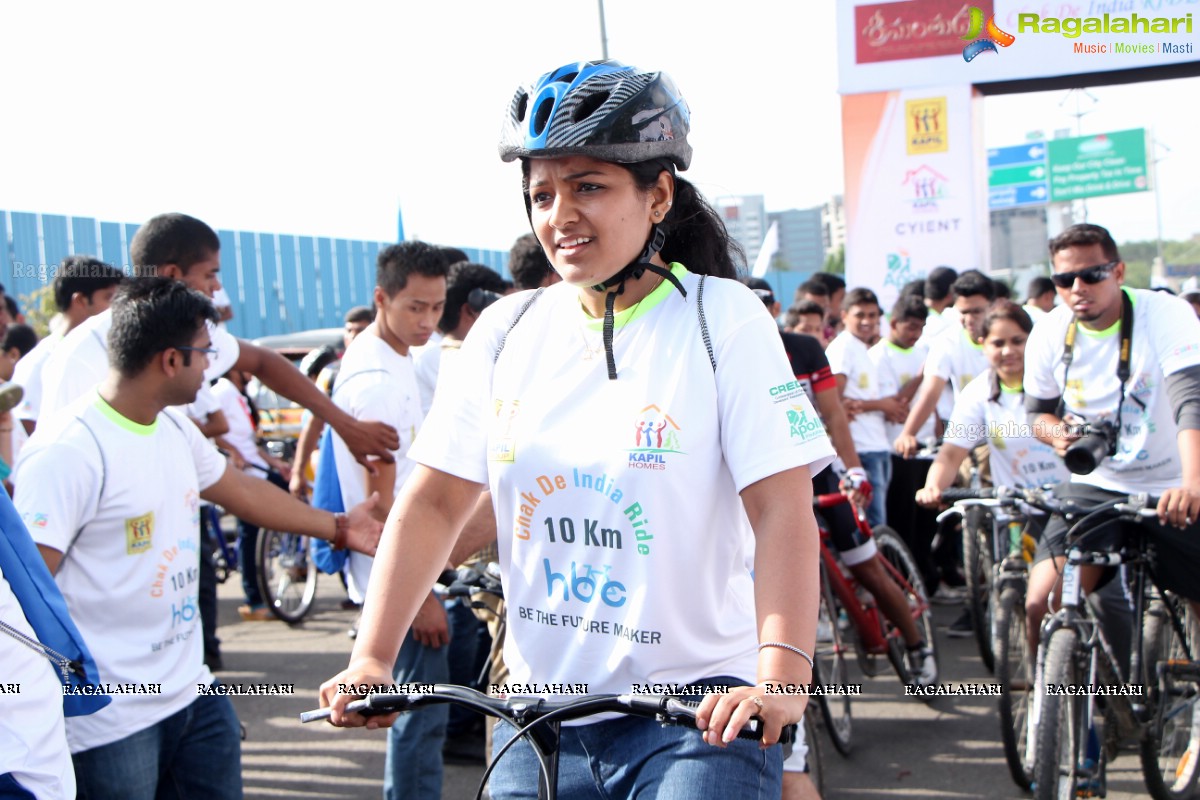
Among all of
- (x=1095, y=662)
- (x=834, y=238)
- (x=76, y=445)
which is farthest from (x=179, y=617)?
(x=834, y=238)

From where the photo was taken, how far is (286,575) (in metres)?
9.10

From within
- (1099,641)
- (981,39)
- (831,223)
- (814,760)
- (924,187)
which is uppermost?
(831,223)

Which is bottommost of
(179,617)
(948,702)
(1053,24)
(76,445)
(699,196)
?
(948,702)

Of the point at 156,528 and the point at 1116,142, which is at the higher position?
the point at 1116,142

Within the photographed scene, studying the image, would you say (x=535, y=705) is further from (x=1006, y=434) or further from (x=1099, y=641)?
(x=1006, y=434)

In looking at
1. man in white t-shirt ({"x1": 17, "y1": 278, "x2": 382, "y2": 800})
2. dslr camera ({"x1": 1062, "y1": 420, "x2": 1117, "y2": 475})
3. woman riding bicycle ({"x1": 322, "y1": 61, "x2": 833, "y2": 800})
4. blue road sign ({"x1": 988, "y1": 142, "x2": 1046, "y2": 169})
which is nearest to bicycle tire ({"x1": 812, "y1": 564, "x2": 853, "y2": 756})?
dslr camera ({"x1": 1062, "y1": 420, "x2": 1117, "y2": 475})

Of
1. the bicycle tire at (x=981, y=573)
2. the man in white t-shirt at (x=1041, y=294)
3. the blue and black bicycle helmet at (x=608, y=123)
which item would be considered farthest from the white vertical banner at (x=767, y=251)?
the blue and black bicycle helmet at (x=608, y=123)

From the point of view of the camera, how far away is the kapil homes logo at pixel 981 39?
46.2 ft

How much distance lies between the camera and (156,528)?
3414mm

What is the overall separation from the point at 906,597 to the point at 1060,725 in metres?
1.93

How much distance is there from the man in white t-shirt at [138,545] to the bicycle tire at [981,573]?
4956mm

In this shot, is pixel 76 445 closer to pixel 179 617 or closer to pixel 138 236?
pixel 179 617

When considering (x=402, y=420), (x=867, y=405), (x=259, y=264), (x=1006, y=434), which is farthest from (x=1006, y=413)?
(x=259, y=264)

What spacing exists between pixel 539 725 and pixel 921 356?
8.03m
